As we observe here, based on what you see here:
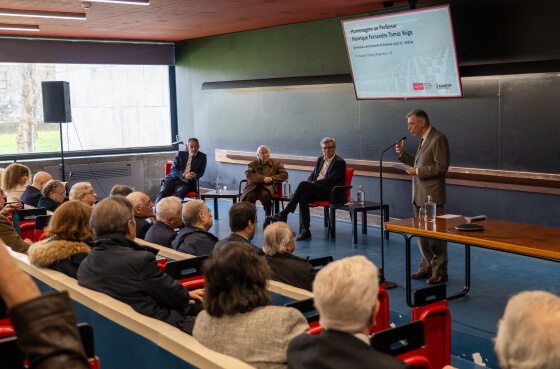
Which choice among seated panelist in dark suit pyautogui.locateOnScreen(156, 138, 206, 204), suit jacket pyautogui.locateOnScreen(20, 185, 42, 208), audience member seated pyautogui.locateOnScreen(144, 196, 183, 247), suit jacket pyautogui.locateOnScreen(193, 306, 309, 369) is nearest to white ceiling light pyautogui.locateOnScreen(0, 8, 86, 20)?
seated panelist in dark suit pyautogui.locateOnScreen(156, 138, 206, 204)

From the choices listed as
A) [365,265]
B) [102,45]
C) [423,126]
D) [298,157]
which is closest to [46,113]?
[102,45]

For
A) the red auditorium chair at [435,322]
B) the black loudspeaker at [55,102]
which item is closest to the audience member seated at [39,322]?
the red auditorium chair at [435,322]

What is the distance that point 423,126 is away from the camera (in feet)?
19.0

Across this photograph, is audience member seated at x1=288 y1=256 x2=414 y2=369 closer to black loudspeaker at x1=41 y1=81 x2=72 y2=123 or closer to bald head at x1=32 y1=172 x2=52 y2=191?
bald head at x1=32 y1=172 x2=52 y2=191

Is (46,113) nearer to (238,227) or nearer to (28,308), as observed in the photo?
(238,227)

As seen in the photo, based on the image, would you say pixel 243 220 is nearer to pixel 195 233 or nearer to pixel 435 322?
pixel 195 233

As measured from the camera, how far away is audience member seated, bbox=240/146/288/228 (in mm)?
8570

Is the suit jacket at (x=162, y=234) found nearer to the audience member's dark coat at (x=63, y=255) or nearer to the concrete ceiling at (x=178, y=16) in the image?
the audience member's dark coat at (x=63, y=255)

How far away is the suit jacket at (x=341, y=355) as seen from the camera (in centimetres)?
182

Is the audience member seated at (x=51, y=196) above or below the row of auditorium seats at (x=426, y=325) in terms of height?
above

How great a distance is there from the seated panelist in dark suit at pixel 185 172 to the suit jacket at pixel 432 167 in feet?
15.1

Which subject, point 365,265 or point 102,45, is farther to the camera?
point 102,45

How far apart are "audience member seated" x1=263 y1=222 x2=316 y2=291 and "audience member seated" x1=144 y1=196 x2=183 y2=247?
1229mm

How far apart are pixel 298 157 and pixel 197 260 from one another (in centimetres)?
632
